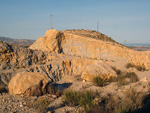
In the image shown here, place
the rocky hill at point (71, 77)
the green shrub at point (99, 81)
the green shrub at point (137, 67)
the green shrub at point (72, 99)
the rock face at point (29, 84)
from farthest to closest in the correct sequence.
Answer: the green shrub at point (137, 67) < the green shrub at point (99, 81) < the rock face at point (29, 84) < the green shrub at point (72, 99) < the rocky hill at point (71, 77)

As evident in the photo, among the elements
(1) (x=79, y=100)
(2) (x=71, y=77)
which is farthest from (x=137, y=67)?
(1) (x=79, y=100)

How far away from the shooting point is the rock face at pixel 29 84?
6.43m

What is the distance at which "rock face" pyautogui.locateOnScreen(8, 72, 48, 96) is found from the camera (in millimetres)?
6434

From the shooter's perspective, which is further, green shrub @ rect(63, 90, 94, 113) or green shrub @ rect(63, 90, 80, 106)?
green shrub @ rect(63, 90, 80, 106)

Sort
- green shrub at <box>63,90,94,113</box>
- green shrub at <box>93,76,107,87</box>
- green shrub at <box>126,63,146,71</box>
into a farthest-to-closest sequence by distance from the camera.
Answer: green shrub at <box>126,63,146,71</box>, green shrub at <box>93,76,107,87</box>, green shrub at <box>63,90,94,113</box>

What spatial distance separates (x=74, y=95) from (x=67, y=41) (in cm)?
1445

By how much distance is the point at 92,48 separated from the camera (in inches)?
739

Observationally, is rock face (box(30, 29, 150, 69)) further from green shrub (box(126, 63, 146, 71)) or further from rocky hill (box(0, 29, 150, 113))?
green shrub (box(126, 63, 146, 71))

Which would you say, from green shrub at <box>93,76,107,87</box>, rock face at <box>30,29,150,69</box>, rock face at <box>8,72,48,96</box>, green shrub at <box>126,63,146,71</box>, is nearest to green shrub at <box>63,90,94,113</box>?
rock face at <box>8,72,48,96</box>

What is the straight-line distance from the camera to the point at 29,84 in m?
6.48

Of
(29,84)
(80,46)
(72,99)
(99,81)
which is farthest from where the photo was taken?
(80,46)

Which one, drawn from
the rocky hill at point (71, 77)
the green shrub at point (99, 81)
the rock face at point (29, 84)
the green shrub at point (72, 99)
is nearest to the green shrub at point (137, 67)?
the rocky hill at point (71, 77)

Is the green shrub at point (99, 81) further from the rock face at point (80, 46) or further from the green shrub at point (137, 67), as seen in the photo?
the rock face at point (80, 46)

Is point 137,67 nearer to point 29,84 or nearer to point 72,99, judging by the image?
point 72,99
